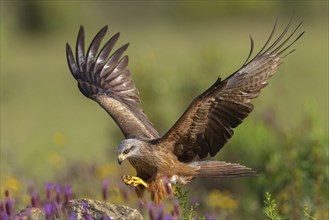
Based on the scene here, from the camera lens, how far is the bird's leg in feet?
23.0

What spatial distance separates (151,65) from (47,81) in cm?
976

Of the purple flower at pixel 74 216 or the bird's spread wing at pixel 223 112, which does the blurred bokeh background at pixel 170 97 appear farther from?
the purple flower at pixel 74 216

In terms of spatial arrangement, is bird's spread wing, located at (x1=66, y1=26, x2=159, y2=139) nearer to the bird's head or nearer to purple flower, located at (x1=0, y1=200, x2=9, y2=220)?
the bird's head

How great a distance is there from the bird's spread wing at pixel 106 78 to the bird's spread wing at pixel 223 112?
920 mm

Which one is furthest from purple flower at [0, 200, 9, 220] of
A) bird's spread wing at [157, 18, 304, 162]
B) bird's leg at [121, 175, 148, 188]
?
bird's spread wing at [157, 18, 304, 162]

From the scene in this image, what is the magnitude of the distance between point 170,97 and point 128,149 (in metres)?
7.38

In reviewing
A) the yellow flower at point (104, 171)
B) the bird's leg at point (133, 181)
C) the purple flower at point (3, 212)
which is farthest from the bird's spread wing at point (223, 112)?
the yellow flower at point (104, 171)

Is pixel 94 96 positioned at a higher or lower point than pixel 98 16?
lower

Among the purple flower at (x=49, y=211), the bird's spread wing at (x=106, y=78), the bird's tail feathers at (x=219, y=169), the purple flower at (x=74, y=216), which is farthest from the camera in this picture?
the bird's spread wing at (x=106, y=78)

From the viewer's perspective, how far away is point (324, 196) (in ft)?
29.4

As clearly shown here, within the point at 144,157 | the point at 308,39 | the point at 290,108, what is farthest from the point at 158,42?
the point at 144,157

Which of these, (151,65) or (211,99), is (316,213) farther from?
(151,65)

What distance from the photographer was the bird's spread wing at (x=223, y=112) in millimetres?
7223

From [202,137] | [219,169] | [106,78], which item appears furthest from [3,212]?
[106,78]
